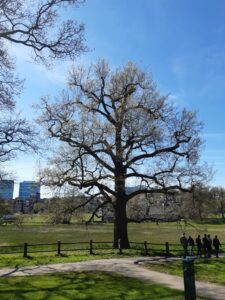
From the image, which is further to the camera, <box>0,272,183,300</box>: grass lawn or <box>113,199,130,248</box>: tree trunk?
<box>113,199,130,248</box>: tree trunk

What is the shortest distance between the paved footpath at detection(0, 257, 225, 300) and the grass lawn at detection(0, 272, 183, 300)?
0.91 meters

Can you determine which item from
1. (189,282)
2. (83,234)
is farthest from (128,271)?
(83,234)

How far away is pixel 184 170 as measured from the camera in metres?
33.4

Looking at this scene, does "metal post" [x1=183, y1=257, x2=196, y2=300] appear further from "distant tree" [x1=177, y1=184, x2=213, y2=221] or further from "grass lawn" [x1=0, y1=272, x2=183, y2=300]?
"distant tree" [x1=177, y1=184, x2=213, y2=221]

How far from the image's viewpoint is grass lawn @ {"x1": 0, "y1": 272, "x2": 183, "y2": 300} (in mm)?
12577

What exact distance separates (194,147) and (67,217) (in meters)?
11.5

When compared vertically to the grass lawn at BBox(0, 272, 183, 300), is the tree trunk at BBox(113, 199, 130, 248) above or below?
above

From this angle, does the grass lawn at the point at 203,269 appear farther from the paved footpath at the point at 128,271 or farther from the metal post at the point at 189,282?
the metal post at the point at 189,282

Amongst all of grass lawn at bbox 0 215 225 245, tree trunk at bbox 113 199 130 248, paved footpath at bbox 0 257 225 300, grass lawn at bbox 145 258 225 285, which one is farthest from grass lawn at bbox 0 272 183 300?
tree trunk at bbox 113 199 130 248

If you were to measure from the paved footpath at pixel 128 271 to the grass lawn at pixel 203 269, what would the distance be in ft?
2.69

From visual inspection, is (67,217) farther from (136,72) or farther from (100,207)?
(136,72)

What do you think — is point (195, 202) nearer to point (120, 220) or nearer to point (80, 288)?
point (120, 220)

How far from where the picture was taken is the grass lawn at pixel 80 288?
12.6m

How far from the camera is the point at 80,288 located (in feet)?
46.5
